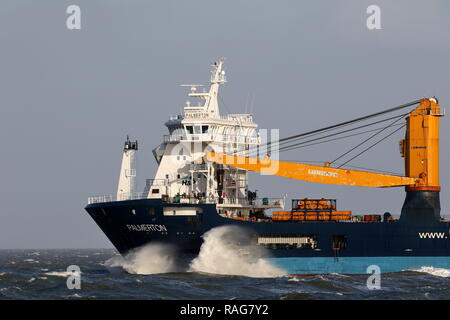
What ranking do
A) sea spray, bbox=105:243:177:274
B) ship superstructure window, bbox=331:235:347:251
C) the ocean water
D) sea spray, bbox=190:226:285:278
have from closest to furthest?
1. the ocean water
2. sea spray, bbox=190:226:285:278
3. sea spray, bbox=105:243:177:274
4. ship superstructure window, bbox=331:235:347:251

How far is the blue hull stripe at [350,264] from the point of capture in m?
49.3

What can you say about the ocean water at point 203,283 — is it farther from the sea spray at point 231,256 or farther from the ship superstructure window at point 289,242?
the ship superstructure window at point 289,242

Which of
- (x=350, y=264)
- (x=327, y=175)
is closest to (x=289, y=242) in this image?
(x=350, y=264)

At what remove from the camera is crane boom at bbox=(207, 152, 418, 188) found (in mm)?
50156

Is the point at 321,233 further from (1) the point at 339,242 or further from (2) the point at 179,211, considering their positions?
(2) the point at 179,211

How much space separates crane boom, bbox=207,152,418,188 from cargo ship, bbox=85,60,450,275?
0.06 meters

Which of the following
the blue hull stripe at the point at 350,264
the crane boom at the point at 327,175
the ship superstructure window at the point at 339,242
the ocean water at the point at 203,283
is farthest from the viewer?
the crane boom at the point at 327,175

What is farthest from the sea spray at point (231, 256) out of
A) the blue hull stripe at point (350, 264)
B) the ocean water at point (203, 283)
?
the blue hull stripe at point (350, 264)

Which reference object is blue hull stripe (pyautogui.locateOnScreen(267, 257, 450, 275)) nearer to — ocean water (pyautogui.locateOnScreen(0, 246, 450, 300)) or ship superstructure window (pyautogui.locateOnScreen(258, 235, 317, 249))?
ocean water (pyautogui.locateOnScreen(0, 246, 450, 300))

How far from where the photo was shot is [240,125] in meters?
53.6

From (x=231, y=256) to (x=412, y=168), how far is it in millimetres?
11959

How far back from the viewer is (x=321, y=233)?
4953 centimetres

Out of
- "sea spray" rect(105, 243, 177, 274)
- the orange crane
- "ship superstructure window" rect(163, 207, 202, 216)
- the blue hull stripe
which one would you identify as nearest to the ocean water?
"sea spray" rect(105, 243, 177, 274)
